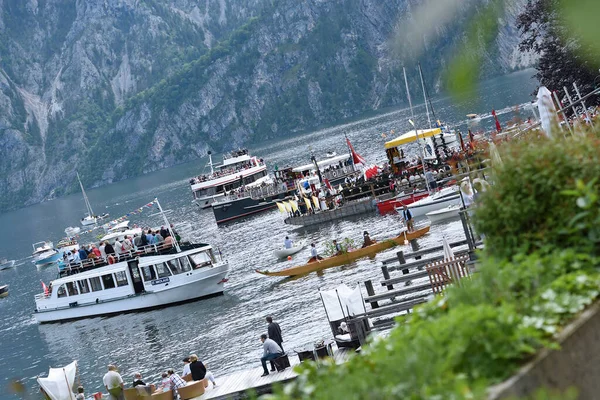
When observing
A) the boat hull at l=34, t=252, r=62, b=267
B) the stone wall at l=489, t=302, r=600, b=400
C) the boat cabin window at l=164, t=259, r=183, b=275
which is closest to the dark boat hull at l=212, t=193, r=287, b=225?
the boat hull at l=34, t=252, r=62, b=267

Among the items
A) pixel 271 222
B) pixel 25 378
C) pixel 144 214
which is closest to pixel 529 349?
pixel 25 378

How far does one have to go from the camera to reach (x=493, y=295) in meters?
9.12

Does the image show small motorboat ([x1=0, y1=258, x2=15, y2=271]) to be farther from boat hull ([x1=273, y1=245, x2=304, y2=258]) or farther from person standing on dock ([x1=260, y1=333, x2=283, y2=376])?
person standing on dock ([x1=260, y1=333, x2=283, y2=376])

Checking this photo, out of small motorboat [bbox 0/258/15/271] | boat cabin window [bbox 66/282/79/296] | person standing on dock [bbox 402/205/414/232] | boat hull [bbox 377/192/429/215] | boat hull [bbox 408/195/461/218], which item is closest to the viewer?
person standing on dock [bbox 402/205/414/232]

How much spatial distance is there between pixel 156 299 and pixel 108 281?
4359mm

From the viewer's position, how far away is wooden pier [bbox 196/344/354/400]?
23797mm

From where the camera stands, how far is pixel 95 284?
5759 centimetres

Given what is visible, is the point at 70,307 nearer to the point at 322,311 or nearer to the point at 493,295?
the point at 322,311

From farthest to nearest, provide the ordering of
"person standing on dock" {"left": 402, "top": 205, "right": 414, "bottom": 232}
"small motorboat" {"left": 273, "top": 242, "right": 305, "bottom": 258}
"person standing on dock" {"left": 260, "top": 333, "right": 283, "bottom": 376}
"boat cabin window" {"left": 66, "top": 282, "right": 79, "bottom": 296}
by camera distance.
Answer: "small motorboat" {"left": 273, "top": 242, "right": 305, "bottom": 258}, "boat cabin window" {"left": 66, "top": 282, "right": 79, "bottom": 296}, "person standing on dock" {"left": 402, "top": 205, "right": 414, "bottom": 232}, "person standing on dock" {"left": 260, "top": 333, "right": 283, "bottom": 376}

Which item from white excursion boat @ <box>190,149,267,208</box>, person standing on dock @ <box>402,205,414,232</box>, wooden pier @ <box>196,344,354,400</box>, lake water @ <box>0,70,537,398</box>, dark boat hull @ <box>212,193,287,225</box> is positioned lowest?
lake water @ <box>0,70,537,398</box>

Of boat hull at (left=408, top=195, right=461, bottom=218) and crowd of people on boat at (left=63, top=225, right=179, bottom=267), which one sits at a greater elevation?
crowd of people on boat at (left=63, top=225, right=179, bottom=267)

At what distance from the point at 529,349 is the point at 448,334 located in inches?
29.4

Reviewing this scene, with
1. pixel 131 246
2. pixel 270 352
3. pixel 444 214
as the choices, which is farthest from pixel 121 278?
pixel 270 352

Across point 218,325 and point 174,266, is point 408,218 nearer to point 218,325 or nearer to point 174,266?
point 174,266
